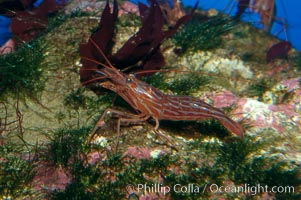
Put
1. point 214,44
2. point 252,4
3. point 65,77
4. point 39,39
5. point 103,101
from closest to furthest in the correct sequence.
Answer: point 103,101 < point 65,77 < point 39,39 < point 214,44 < point 252,4

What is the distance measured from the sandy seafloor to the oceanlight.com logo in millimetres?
16

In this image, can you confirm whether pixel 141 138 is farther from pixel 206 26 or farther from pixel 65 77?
pixel 206 26

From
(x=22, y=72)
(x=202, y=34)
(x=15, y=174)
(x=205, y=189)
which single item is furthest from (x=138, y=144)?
(x=202, y=34)

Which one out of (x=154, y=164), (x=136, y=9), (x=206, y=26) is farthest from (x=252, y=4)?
(x=154, y=164)

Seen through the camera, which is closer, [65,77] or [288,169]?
[288,169]

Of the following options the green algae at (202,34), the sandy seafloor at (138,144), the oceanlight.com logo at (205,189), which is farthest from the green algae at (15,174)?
the green algae at (202,34)

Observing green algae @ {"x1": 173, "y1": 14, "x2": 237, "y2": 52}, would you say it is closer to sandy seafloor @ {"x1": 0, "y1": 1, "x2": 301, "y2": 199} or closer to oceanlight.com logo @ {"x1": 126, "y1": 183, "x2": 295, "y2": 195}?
sandy seafloor @ {"x1": 0, "y1": 1, "x2": 301, "y2": 199}

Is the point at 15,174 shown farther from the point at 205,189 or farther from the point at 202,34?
the point at 202,34

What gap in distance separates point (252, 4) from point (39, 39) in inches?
211

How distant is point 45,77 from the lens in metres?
4.44

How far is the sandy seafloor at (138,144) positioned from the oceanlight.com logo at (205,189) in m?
0.02

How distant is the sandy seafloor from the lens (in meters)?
3.26

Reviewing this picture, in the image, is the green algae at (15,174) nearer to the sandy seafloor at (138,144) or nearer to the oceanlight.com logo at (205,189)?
the sandy seafloor at (138,144)

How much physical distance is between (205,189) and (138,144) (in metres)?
0.90
